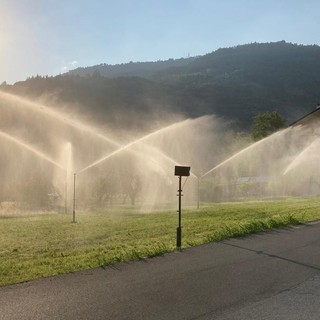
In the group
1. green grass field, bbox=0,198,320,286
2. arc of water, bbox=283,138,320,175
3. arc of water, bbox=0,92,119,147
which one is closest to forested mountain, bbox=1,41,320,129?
arc of water, bbox=0,92,119,147

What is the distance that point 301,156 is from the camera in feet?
154

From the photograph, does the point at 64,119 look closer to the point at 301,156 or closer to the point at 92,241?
the point at 92,241

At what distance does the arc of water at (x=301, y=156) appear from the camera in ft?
149

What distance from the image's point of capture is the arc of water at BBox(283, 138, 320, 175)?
149 ft

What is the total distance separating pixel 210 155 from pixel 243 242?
7377 cm

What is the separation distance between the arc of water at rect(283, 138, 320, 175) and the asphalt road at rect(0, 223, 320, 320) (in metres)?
37.3

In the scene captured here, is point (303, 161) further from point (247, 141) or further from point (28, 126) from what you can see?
point (28, 126)

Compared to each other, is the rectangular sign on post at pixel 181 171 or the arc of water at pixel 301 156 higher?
the arc of water at pixel 301 156

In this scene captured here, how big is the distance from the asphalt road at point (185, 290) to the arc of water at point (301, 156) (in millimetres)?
37310

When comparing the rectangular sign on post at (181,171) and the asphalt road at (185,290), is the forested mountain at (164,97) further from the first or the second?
the asphalt road at (185,290)

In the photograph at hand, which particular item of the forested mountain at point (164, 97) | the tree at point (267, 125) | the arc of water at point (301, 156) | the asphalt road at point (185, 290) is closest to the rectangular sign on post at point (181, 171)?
the asphalt road at point (185, 290)

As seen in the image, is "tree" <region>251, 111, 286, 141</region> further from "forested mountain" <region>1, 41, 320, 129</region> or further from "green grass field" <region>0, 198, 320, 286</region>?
"green grass field" <region>0, 198, 320, 286</region>

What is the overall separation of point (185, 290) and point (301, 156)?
139 feet

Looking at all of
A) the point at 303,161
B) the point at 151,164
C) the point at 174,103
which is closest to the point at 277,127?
the point at 303,161
